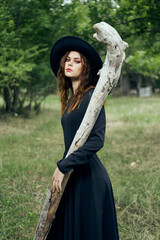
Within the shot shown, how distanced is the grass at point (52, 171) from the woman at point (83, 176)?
3.83ft

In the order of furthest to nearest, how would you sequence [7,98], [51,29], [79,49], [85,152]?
[7,98] < [51,29] < [79,49] < [85,152]

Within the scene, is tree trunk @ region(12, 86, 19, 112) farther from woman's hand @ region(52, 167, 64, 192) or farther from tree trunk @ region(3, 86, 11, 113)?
woman's hand @ region(52, 167, 64, 192)

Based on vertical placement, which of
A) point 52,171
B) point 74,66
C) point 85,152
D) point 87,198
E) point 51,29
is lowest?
point 52,171

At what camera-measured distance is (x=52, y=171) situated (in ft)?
16.1

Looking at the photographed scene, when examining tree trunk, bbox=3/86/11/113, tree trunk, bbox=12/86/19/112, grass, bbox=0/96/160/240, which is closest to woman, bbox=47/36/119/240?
grass, bbox=0/96/160/240

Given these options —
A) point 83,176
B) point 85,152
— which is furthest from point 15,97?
point 85,152

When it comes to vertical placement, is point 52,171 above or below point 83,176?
below

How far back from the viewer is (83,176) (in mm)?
2113

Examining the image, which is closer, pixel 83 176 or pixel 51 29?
pixel 83 176

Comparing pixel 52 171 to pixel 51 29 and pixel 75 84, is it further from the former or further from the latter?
pixel 51 29

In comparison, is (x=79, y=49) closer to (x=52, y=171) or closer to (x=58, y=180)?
(x=58, y=180)

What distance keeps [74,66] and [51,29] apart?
Answer: 8670mm

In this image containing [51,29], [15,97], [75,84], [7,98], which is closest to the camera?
[75,84]

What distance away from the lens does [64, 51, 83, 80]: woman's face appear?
2.15m
